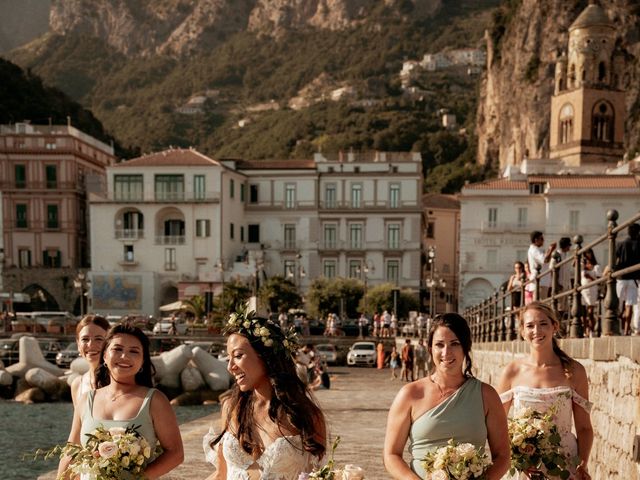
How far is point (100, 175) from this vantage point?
61.6 m

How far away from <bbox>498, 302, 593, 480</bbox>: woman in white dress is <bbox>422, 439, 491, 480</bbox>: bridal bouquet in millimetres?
1195

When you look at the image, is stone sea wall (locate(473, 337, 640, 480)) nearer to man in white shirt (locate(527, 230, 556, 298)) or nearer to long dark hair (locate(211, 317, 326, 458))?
long dark hair (locate(211, 317, 326, 458))

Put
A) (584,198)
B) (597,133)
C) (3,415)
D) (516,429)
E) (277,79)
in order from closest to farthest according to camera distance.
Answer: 1. (516,429)
2. (3,415)
3. (584,198)
4. (597,133)
5. (277,79)

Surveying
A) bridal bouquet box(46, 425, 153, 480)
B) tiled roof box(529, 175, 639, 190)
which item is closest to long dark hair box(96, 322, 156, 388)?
bridal bouquet box(46, 425, 153, 480)

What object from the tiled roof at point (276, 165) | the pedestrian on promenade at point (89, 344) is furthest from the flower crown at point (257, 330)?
the tiled roof at point (276, 165)

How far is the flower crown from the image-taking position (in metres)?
4.10

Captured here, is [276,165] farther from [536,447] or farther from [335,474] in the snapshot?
[335,474]

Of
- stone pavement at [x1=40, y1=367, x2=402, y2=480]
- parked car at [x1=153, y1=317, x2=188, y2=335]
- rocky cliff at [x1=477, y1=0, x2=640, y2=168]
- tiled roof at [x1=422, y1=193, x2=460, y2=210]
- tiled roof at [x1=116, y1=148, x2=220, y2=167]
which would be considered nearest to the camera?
stone pavement at [x1=40, y1=367, x2=402, y2=480]

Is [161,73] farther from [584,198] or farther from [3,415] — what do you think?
[3,415]

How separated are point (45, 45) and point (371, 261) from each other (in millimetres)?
151410

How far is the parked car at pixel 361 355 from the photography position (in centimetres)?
3709

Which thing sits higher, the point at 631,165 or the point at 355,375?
the point at 631,165

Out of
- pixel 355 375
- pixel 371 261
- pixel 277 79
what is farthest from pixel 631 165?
pixel 277 79

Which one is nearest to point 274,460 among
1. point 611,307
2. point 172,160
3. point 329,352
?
point 611,307
